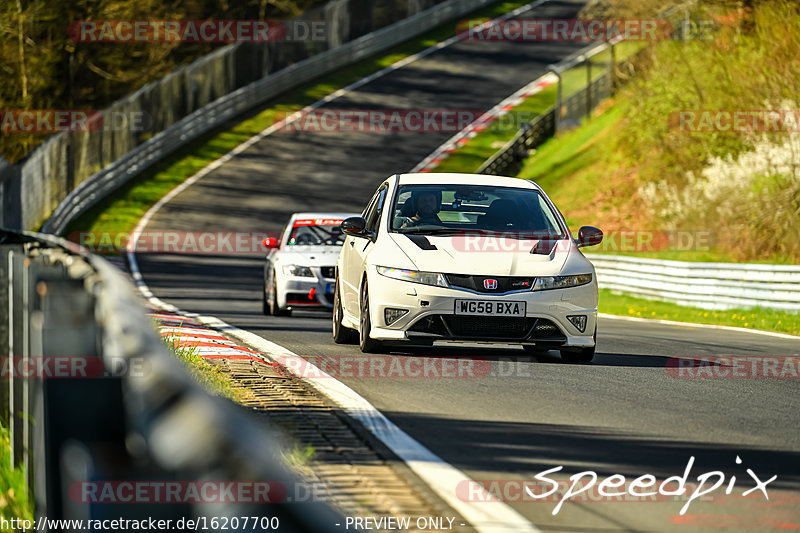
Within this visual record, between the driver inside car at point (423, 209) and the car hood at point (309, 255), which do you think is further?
the car hood at point (309, 255)

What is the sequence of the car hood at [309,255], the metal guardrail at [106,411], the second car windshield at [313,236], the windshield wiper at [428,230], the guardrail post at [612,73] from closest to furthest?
1. the metal guardrail at [106,411]
2. the windshield wiper at [428,230]
3. the car hood at [309,255]
4. the second car windshield at [313,236]
5. the guardrail post at [612,73]

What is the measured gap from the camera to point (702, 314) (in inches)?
840

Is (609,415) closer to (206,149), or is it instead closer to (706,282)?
(706,282)

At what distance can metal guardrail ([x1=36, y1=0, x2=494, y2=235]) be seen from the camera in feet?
130

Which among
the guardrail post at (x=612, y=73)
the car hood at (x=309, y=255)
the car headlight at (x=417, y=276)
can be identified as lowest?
the car hood at (x=309, y=255)

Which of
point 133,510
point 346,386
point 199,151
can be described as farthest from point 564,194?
point 133,510

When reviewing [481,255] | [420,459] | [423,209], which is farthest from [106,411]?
[423,209]

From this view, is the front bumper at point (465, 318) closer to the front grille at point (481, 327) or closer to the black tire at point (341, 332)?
the front grille at point (481, 327)

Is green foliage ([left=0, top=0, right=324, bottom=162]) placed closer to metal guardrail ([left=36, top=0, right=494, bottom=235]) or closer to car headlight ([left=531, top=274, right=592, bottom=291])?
metal guardrail ([left=36, top=0, right=494, bottom=235])

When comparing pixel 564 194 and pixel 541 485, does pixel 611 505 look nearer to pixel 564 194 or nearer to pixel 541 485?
pixel 541 485

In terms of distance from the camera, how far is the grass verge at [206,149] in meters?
38.9

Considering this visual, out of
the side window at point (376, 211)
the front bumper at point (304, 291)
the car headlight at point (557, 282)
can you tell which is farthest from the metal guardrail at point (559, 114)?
the car headlight at point (557, 282)

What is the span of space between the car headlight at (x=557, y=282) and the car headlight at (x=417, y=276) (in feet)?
2.55

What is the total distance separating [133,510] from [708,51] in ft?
108
